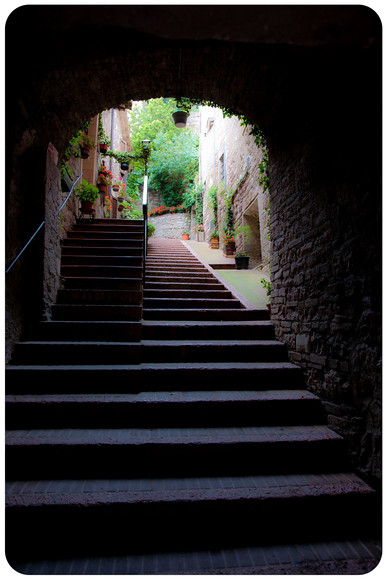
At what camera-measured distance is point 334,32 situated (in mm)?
1438

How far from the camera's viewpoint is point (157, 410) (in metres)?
2.36

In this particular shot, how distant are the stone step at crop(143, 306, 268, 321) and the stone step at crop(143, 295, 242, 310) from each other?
34 cm

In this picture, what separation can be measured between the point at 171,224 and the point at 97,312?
14.0m

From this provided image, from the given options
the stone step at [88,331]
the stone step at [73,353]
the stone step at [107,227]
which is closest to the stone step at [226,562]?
the stone step at [73,353]

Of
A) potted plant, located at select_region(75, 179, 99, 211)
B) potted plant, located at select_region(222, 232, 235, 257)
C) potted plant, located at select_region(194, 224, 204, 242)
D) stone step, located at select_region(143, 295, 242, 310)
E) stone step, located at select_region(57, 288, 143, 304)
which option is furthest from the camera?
potted plant, located at select_region(194, 224, 204, 242)

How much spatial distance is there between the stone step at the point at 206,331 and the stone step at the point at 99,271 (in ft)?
3.45

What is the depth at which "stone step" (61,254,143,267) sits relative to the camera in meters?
4.56

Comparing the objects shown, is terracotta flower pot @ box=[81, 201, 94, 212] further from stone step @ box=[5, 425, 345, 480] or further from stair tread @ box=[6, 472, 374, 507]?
stair tread @ box=[6, 472, 374, 507]

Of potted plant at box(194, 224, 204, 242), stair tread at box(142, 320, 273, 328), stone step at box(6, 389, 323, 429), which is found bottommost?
stone step at box(6, 389, 323, 429)

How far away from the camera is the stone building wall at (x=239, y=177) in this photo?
6855 mm

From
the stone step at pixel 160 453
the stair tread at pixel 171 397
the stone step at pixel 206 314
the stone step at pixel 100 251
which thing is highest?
the stone step at pixel 100 251

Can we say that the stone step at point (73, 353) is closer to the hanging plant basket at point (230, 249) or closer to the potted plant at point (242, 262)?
the potted plant at point (242, 262)

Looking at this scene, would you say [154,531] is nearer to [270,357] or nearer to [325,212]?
[270,357]

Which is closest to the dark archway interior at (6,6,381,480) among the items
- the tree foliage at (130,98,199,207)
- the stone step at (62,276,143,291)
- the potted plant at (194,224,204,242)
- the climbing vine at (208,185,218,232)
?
the stone step at (62,276,143,291)
